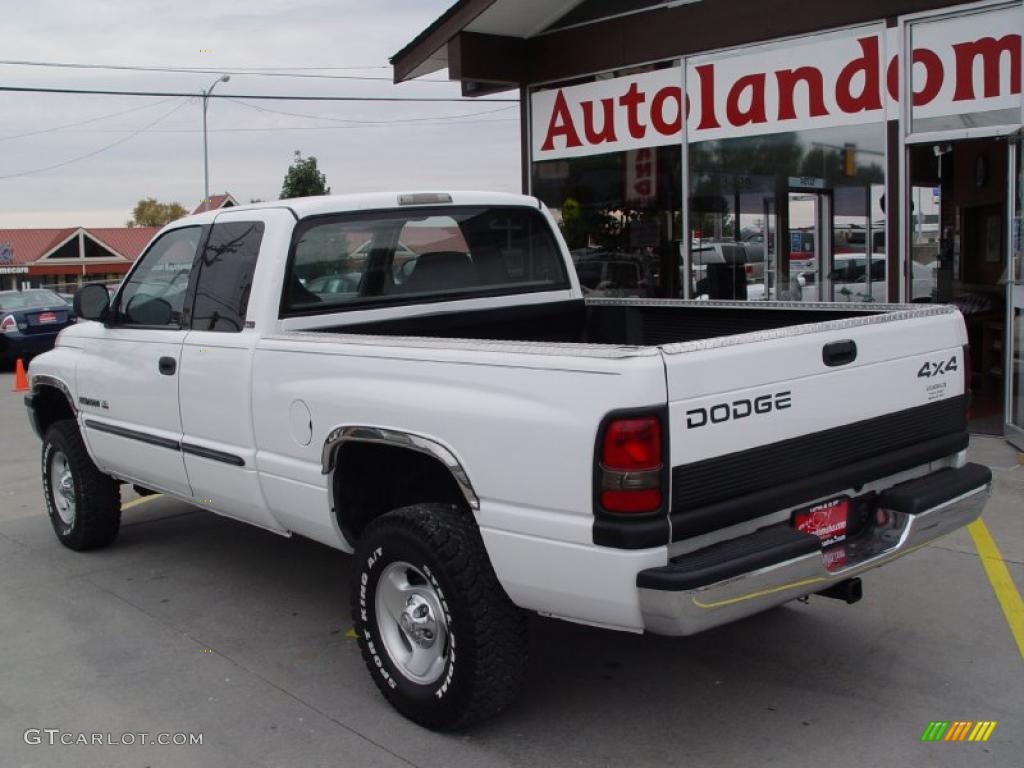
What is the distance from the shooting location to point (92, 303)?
602 centimetres

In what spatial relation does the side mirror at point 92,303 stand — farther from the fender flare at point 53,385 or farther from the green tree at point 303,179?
the green tree at point 303,179

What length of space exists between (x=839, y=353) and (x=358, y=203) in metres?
2.51

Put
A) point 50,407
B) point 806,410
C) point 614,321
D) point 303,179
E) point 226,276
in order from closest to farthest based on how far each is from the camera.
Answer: point 806,410 < point 226,276 < point 614,321 < point 50,407 < point 303,179

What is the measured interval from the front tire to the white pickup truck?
0.4 inches

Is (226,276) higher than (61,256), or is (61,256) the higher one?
(61,256)

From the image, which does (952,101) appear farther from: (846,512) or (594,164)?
(846,512)

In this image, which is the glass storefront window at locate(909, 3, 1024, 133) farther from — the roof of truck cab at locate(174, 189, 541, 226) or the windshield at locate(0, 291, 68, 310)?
the windshield at locate(0, 291, 68, 310)

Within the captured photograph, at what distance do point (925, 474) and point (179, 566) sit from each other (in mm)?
4201

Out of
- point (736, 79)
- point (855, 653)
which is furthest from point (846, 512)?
point (736, 79)

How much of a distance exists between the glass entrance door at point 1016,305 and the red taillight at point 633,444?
6327mm

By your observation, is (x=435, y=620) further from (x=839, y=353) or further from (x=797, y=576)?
(x=839, y=353)

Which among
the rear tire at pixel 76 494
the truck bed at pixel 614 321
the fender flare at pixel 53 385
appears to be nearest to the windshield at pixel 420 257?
the truck bed at pixel 614 321

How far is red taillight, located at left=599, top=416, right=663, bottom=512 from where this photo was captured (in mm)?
3289

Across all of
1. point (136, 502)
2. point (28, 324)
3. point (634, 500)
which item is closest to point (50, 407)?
point (136, 502)
